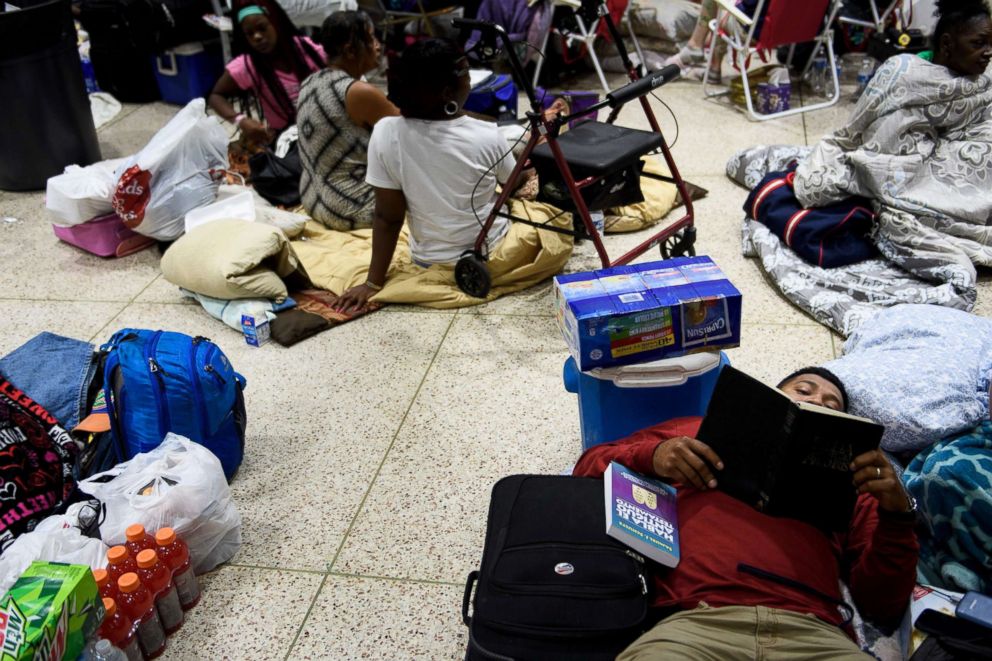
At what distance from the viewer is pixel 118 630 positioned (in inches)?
81.4

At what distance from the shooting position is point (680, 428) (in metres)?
2.18

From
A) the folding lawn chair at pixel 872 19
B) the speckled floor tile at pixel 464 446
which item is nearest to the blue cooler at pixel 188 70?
the speckled floor tile at pixel 464 446

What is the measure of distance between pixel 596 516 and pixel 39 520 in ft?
4.83

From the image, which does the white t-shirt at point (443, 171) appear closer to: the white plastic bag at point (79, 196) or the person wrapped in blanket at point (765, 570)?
the white plastic bag at point (79, 196)

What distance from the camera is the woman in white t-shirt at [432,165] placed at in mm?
3213

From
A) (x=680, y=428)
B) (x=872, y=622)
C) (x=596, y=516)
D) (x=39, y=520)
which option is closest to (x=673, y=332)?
(x=680, y=428)

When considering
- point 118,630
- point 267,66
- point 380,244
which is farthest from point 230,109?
point 118,630

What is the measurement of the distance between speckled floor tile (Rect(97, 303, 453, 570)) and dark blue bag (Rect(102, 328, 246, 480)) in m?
0.27

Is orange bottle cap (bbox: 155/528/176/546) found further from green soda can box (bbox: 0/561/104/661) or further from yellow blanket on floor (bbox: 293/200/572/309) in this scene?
yellow blanket on floor (bbox: 293/200/572/309)

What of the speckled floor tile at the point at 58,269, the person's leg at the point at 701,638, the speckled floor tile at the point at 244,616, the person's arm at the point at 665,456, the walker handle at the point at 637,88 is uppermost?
the walker handle at the point at 637,88

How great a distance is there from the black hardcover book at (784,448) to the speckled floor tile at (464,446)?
2.72 ft

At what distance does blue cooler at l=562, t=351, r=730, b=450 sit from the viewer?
93.0 inches

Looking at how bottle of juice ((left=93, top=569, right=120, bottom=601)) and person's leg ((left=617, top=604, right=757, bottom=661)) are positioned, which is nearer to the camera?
person's leg ((left=617, top=604, right=757, bottom=661))

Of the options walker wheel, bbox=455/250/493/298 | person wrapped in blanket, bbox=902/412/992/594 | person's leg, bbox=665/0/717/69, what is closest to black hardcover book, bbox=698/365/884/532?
person wrapped in blanket, bbox=902/412/992/594
